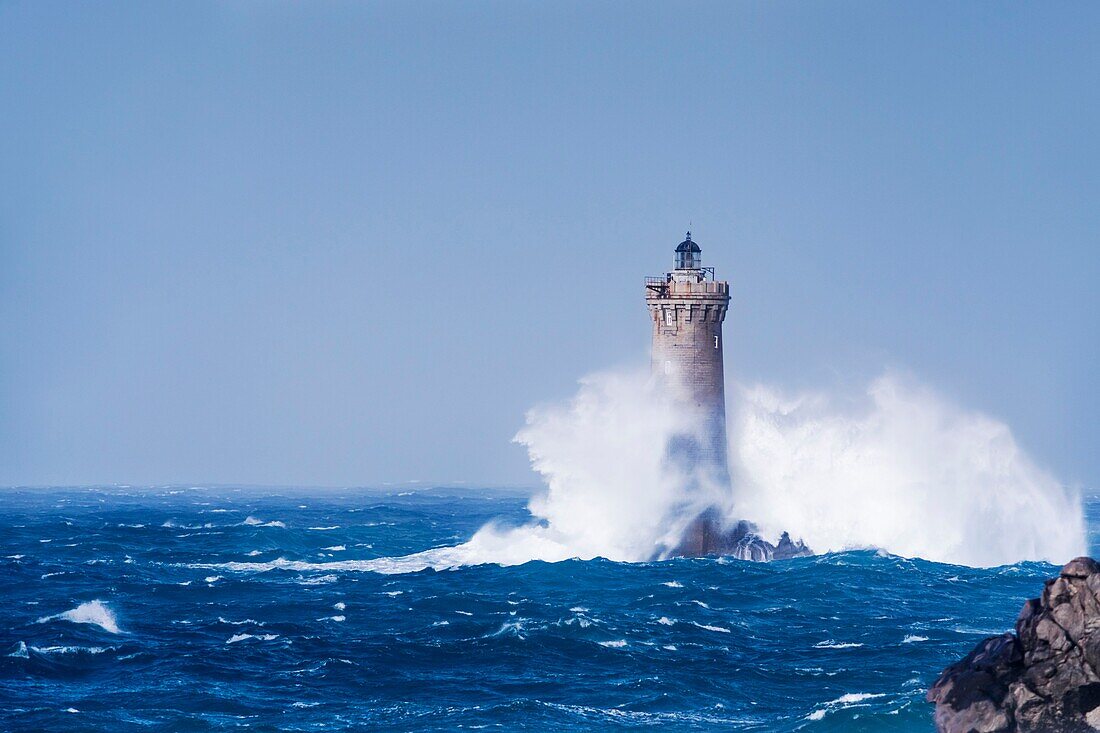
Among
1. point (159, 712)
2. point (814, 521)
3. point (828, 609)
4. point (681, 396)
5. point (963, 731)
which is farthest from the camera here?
point (814, 521)

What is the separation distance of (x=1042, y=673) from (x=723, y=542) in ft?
96.7

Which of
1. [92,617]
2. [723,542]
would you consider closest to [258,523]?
[723,542]

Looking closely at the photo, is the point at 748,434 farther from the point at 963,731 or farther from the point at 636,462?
the point at 963,731

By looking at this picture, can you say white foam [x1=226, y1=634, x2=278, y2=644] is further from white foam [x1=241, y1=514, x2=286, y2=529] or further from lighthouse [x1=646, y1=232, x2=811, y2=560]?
white foam [x1=241, y1=514, x2=286, y2=529]

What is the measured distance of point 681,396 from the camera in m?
48.1

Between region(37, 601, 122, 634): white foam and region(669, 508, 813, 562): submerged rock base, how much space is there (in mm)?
19823

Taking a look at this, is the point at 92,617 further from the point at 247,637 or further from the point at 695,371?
the point at 695,371

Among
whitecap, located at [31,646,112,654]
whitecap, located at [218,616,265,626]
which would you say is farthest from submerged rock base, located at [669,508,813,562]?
whitecap, located at [31,646,112,654]

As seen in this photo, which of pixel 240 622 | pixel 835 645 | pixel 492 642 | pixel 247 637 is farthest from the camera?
pixel 240 622

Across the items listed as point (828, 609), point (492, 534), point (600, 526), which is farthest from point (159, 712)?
point (492, 534)

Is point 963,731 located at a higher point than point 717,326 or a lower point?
lower

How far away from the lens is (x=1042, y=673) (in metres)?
21.2

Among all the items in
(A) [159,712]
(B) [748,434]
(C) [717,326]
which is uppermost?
(C) [717,326]

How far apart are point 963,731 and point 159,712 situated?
15.0m
